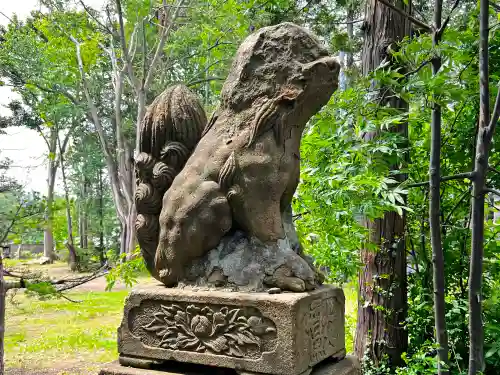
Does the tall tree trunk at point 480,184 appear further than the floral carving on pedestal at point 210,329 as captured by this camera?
Yes

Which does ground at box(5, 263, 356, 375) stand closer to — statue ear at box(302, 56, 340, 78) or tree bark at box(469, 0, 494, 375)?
tree bark at box(469, 0, 494, 375)

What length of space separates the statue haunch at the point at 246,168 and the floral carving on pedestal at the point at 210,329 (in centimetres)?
18

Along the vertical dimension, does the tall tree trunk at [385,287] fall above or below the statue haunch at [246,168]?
below

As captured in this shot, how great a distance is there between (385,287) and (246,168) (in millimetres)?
2628

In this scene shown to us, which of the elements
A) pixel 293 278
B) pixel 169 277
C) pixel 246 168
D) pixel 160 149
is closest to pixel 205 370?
pixel 169 277

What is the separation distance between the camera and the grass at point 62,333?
23.0 ft

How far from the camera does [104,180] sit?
2284 centimetres

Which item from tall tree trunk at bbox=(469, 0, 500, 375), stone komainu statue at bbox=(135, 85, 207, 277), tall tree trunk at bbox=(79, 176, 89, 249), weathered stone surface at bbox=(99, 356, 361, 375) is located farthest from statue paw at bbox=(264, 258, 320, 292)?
tall tree trunk at bbox=(79, 176, 89, 249)

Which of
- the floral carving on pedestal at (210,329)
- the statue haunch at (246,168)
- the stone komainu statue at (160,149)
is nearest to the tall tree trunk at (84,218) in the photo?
the stone komainu statue at (160,149)

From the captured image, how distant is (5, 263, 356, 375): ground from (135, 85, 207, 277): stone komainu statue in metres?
2.85

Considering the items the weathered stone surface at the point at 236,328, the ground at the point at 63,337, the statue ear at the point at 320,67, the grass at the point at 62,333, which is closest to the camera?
the weathered stone surface at the point at 236,328

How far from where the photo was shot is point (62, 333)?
827cm

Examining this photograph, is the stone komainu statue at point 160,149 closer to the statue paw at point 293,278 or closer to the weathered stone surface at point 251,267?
the weathered stone surface at point 251,267

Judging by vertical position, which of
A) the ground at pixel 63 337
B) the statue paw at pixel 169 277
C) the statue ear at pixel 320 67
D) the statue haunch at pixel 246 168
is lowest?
the ground at pixel 63 337
